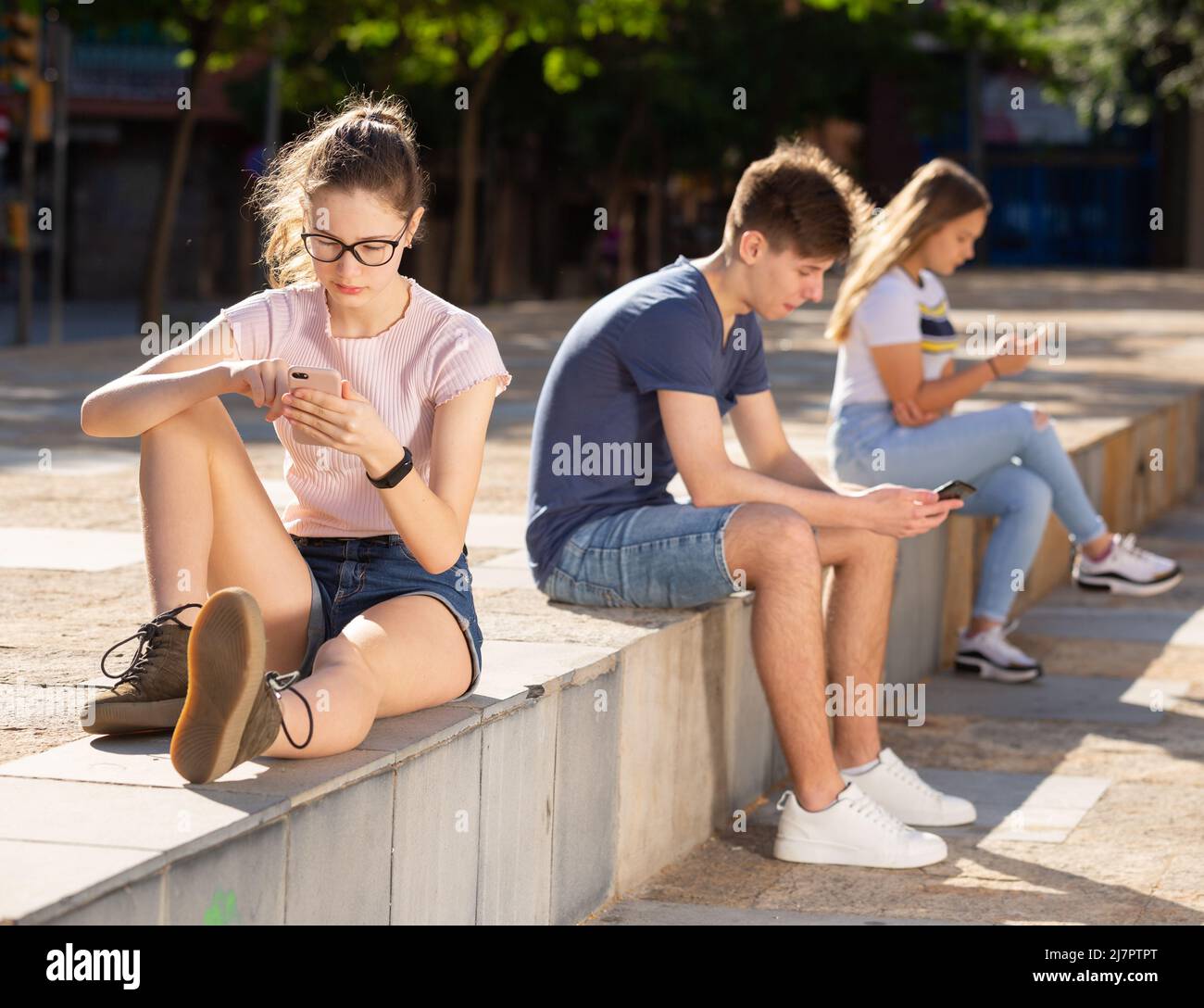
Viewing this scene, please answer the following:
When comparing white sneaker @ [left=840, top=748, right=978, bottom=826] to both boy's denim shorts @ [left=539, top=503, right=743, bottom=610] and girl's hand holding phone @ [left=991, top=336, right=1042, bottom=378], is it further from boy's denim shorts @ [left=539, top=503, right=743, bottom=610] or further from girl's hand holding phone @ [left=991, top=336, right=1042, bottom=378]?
girl's hand holding phone @ [left=991, top=336, right=1042, bottom=378]

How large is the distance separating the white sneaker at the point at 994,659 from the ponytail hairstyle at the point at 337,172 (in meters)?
3.46

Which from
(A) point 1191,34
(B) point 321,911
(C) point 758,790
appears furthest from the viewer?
(A) point 1191,34

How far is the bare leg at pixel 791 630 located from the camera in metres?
4.61

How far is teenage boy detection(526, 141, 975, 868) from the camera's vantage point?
15.2ft

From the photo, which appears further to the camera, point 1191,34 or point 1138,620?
point 1191,34

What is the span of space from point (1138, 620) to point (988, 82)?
44488 millimetres

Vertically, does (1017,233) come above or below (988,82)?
below

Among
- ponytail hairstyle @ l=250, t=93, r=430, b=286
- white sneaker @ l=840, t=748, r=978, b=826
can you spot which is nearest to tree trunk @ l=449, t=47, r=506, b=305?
white sneaker @ l=840, t=748, r=978, b=826

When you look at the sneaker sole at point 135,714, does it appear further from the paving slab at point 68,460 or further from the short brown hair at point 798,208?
the paving slab at point 68,460

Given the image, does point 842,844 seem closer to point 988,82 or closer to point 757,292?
point 757,292

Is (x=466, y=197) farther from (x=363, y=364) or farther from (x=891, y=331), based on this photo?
(x=363, y=364)

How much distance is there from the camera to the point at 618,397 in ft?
16.1

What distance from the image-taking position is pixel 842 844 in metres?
4.66
